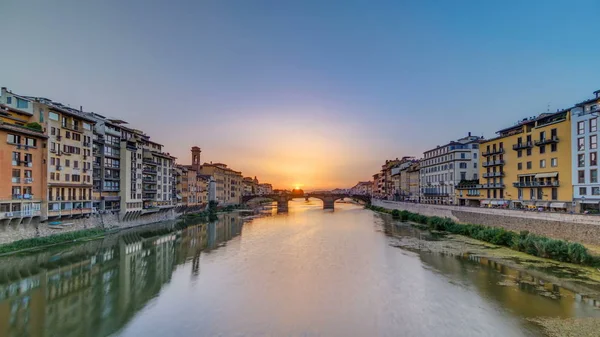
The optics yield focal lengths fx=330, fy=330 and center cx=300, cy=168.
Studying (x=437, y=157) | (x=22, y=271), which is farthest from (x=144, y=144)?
(x=437, y=157)

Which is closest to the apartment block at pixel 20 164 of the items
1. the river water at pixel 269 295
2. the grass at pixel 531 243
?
the river water at pixel 269 295

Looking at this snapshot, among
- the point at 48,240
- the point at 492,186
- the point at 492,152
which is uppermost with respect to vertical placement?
the point at 492,152

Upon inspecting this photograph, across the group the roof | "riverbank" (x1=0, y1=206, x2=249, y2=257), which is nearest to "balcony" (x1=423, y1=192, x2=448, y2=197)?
"riverbank" (x1=0, y1=206, x2=249, y2=257)

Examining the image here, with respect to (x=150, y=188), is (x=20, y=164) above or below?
above

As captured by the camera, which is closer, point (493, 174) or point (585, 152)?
point (585, 152)

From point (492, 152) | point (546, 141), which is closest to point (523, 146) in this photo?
point (546, 141)

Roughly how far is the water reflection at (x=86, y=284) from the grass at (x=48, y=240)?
1854mm

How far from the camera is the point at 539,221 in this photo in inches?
1216

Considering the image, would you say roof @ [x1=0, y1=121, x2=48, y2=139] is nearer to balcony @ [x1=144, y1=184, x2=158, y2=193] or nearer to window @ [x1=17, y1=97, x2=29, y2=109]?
window @ [x1=17, y1=97, x2=29, y2=109]

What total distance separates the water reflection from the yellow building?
37.1m

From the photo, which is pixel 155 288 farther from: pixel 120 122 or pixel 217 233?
pixel 120 122

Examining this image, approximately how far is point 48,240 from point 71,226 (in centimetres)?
458

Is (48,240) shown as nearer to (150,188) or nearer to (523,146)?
(150,188)

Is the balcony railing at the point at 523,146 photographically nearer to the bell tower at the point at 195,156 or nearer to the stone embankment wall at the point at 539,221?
the stone embankment wall at the point at 539,221
